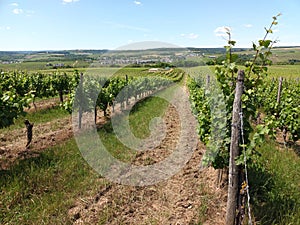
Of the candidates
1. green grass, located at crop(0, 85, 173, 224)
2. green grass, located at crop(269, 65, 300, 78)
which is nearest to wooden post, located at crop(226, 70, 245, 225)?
green grass, located at crop(0, 85, 173, 224)

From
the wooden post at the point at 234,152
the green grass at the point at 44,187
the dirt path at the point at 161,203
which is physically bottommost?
the dirt path at the point at 161,203

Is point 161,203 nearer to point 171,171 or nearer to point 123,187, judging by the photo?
point 123,187

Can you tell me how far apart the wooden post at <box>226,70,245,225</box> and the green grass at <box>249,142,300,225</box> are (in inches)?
27.6

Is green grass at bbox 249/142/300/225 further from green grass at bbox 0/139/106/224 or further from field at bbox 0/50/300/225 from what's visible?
green grass at bbox 0/139/106/224

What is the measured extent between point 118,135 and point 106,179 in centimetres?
330

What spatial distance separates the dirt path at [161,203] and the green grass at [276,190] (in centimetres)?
68

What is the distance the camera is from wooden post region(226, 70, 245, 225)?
11.5 feet

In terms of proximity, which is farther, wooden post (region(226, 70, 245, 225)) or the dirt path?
the dirt path

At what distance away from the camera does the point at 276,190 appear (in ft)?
15.9

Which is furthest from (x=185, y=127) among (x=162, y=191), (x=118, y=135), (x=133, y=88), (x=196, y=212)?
(x=133, y=88)

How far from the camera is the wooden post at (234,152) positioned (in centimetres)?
352

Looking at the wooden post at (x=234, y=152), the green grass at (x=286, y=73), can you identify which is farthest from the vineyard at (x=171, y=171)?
Result: the green grass at (x=286, y=73)

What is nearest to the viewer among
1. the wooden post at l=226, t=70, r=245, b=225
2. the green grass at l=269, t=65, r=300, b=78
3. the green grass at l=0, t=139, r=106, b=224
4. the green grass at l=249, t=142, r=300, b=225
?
the wooden post at l=226, t=70, r=245, b=225

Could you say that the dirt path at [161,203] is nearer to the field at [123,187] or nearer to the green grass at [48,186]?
the field at [123,187]
